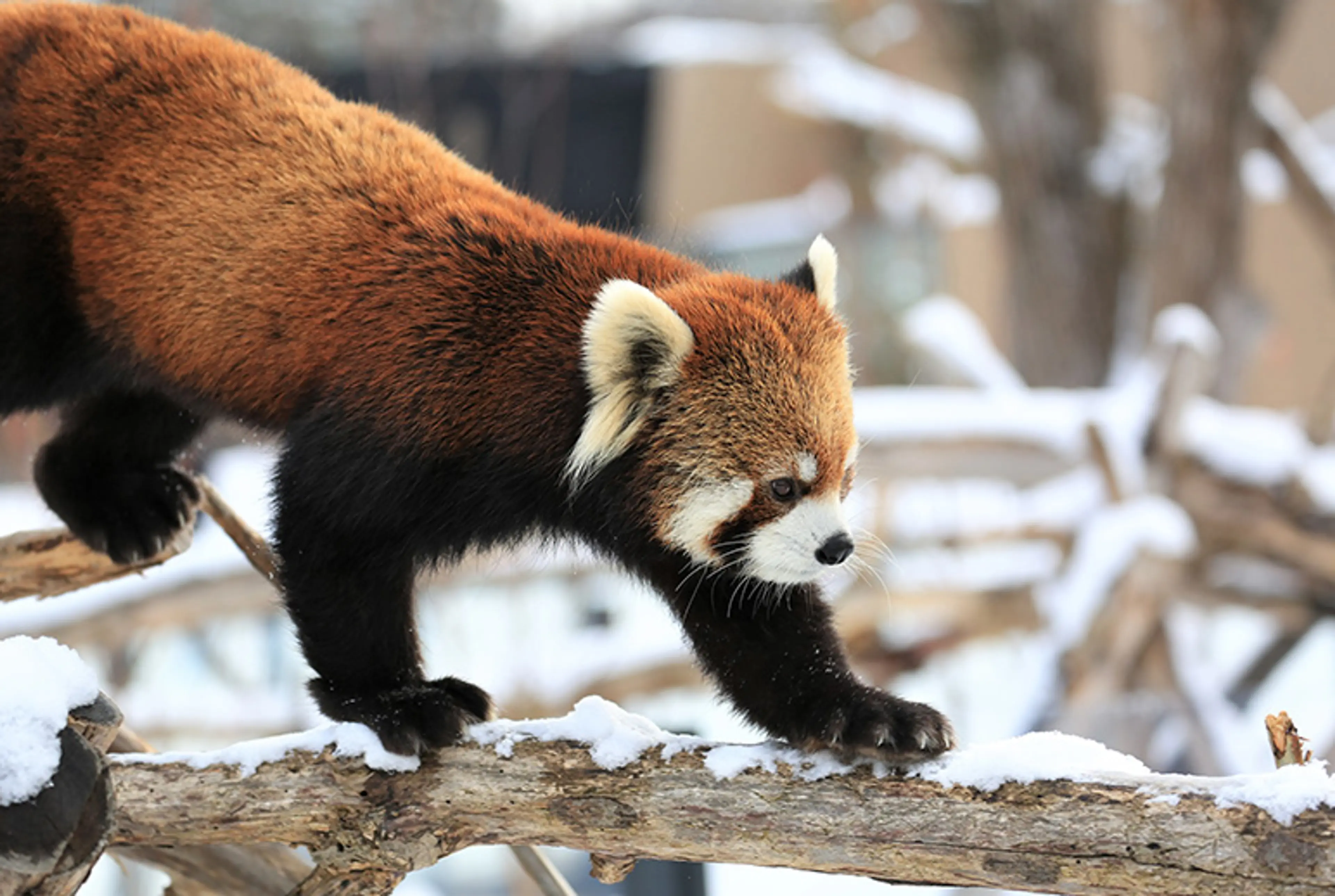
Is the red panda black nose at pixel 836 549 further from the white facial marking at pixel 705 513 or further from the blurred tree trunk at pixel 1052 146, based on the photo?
the blurred tree trunk at pixel 1052 146

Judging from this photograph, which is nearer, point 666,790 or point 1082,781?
point 1082,781

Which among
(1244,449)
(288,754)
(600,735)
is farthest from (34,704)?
(1244,449)

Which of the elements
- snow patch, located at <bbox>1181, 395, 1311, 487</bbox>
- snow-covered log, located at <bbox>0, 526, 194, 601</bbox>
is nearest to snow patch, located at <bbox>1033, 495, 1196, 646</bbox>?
snow patch, located at <bbox>1181, 395, 1311, 487</bbox>

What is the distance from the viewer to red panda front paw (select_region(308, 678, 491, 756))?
2.20m

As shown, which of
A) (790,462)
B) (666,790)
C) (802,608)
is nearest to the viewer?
(666,790)

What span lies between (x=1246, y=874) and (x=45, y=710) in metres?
1.60

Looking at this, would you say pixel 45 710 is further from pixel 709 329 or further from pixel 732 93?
pixel 732 93

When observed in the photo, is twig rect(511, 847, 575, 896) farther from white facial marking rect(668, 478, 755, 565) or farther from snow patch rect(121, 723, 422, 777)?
white facial marking rect(668, 478, 755, 565)

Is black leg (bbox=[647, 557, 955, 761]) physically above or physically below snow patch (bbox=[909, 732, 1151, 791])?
above

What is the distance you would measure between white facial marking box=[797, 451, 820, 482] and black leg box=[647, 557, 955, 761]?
9.0 inches

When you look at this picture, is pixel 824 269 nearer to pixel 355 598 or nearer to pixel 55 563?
pixel 355 598

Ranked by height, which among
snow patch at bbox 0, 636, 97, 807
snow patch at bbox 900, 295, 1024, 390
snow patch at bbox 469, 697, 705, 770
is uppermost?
snow patch at bbox 900, 295, 1024, 390

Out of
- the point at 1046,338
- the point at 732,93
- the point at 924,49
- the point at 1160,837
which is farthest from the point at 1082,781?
the point at 732,93

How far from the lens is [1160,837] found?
1.85 m
